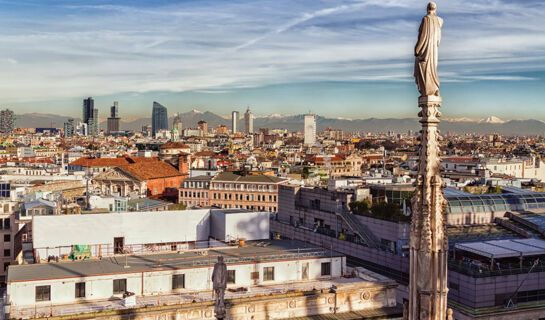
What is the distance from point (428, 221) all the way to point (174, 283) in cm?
1528

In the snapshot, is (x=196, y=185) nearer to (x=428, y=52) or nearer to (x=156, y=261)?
(x=156, y=261)

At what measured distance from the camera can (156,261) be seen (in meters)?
22.8

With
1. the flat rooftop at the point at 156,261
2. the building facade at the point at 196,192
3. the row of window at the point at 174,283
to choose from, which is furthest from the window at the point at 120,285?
the building facade at the point at 196,192

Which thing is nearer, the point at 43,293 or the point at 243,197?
the point at 43,293

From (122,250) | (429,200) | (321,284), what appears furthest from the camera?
(122,250)

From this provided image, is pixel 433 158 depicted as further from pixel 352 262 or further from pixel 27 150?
pixel 27 150

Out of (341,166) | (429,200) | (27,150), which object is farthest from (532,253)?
(27,150)

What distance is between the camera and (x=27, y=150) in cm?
19462

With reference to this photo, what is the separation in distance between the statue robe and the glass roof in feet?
80.6

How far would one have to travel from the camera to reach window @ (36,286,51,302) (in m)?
19.5

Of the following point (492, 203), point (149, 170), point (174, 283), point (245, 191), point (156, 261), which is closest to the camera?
point (174, 283)

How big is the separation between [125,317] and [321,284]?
7.84m

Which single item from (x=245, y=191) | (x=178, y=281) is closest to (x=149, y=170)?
(x=245, y=191)

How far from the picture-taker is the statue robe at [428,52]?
735 centimetres
